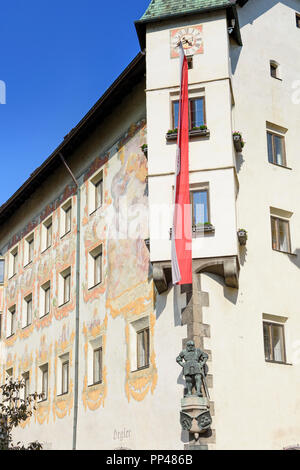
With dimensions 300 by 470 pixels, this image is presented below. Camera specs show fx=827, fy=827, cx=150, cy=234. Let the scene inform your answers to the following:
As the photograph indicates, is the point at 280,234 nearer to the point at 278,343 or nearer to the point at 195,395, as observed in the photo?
the point at 278,343

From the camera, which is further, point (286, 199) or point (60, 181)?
point (60, 181)

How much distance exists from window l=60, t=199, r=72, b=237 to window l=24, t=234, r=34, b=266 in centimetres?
389

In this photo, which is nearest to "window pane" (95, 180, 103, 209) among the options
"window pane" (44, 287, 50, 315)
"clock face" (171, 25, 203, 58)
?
"window pane" (44, 287, 50, 315)

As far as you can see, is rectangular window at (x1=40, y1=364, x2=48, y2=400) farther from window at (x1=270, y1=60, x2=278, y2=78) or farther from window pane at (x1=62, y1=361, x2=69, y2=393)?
window at (x1=270, y1=60, x2=278, y2=78)

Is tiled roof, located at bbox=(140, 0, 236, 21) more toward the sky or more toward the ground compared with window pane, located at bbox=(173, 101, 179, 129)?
more toward the sky

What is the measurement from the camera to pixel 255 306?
77.4 ft

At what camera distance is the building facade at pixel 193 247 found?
2283cm

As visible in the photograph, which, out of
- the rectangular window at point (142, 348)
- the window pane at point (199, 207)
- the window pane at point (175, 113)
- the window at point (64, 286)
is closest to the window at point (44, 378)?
the window at point (64, 286)

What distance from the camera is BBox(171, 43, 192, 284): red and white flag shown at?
22.7 meters

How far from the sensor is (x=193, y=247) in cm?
2317

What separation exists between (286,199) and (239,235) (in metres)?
3.02
